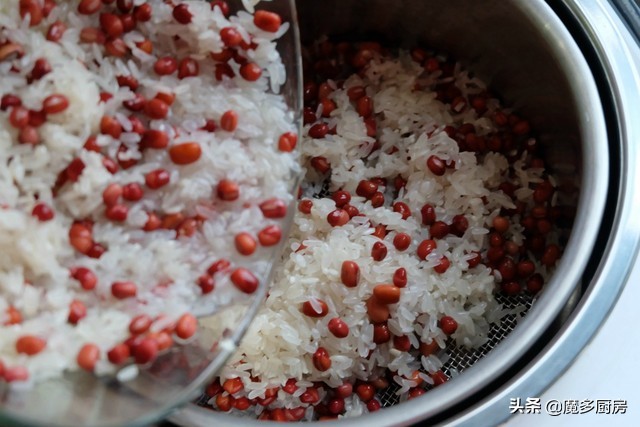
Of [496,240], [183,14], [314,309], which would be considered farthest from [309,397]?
[183,14]

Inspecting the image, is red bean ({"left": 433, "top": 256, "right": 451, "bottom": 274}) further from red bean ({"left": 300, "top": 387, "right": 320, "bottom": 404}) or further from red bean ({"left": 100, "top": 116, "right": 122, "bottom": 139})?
red bean ({"left": 100, "top": 116, "right": 122, "bottom": 139})

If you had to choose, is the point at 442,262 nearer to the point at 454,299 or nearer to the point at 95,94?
the point at 454,299

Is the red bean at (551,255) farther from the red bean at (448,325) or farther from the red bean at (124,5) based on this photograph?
the red bean at (124,5)

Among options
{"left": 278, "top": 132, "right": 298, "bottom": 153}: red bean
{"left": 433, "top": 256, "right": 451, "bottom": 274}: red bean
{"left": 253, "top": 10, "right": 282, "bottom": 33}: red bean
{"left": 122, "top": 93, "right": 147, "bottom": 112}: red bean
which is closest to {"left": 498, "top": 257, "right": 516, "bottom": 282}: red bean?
{"left": 433, "top": 256, "right": 451, "bottom": 274}: red bean

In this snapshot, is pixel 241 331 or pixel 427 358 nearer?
pixel 241 331

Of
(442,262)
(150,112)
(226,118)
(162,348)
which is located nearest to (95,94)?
(150,112)

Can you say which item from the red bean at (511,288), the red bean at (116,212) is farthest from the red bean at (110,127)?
the red bean at (511,288)

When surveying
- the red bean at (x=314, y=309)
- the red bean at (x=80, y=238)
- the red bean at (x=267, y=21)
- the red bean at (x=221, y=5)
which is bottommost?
the red bean at (x=314, y=309)
